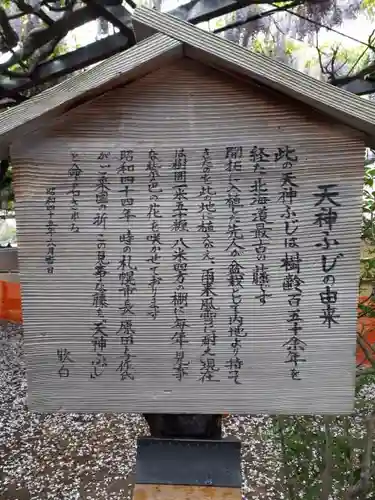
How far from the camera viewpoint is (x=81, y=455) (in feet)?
11.4

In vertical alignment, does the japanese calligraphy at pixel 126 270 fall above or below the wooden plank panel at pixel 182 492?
above

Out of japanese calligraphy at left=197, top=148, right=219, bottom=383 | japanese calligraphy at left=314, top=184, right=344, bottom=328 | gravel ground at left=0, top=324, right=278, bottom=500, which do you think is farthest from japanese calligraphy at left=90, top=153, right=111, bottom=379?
gravel ground at left=0, top=324, right=278, bottom=500

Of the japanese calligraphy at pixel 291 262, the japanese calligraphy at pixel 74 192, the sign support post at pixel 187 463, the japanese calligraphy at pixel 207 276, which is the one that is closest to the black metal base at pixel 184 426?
the sign support post at pixel 187 463

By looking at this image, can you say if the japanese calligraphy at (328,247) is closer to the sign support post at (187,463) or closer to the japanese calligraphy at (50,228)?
the sign support post at (187,463)

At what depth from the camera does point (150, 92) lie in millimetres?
1273

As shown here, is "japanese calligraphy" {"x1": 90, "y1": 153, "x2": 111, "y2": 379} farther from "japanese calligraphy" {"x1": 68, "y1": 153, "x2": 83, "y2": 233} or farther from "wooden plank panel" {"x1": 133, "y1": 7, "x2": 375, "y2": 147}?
"wooden plank panel" {"x1": 133, "y1": 7, "x2": 375, "y2": 147}

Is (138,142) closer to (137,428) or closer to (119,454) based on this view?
(119,454)

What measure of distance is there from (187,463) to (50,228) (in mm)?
775

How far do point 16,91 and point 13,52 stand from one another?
1.97 ft

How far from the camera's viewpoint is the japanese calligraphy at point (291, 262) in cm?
126

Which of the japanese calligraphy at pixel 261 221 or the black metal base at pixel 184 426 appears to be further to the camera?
the black metal base at pixel 184 426

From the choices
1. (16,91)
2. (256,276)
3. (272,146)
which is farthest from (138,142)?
(16,91)

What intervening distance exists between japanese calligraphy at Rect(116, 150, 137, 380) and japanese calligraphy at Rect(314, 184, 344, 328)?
0.48 m

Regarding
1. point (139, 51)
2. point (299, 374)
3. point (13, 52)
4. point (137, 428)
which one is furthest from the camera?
point (137, 428)
